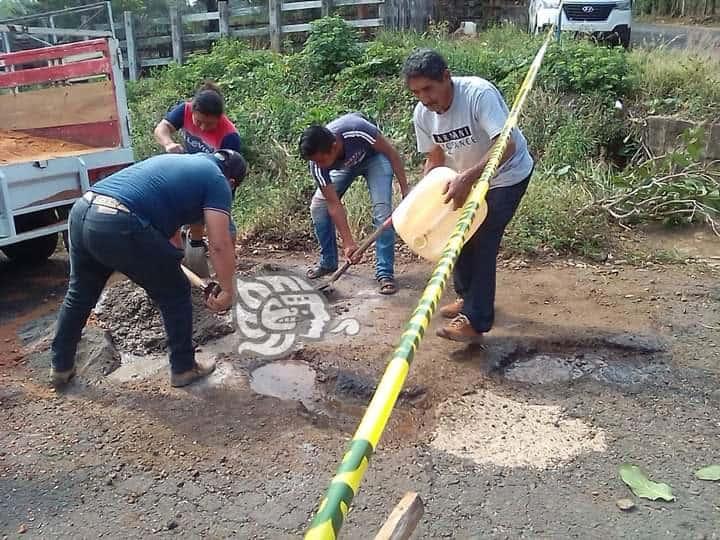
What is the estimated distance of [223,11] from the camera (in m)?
13.2

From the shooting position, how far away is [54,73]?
5352 mm

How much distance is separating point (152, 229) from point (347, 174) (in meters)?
1.98

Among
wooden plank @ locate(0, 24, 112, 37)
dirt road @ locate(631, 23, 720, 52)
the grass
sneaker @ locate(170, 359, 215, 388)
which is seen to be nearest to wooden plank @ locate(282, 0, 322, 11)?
the grass

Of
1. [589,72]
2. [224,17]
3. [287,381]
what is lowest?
[287,381]

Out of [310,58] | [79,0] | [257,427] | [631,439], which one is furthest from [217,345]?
[79,0]

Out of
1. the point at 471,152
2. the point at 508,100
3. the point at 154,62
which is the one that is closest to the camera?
the point at 471,152

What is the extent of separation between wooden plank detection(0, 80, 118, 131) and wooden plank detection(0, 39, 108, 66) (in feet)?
0.78

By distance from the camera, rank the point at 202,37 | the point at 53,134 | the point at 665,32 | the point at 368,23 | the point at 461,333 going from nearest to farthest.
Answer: the point at 461,333
the point at 53,134
the point at 368,23
the point at 202,37
the point at 665,32

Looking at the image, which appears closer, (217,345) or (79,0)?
(217,345)

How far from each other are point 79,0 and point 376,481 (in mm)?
16695

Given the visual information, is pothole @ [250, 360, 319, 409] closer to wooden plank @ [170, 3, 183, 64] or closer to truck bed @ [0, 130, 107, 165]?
truck bed @ [0, 130, 107, 165]

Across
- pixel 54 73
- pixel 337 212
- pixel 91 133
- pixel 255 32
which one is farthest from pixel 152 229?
pixel 255 32

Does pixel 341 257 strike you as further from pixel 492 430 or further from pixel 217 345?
pixel 492 430

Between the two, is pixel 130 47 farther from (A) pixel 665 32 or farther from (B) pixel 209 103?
(A) pixel 665 32
